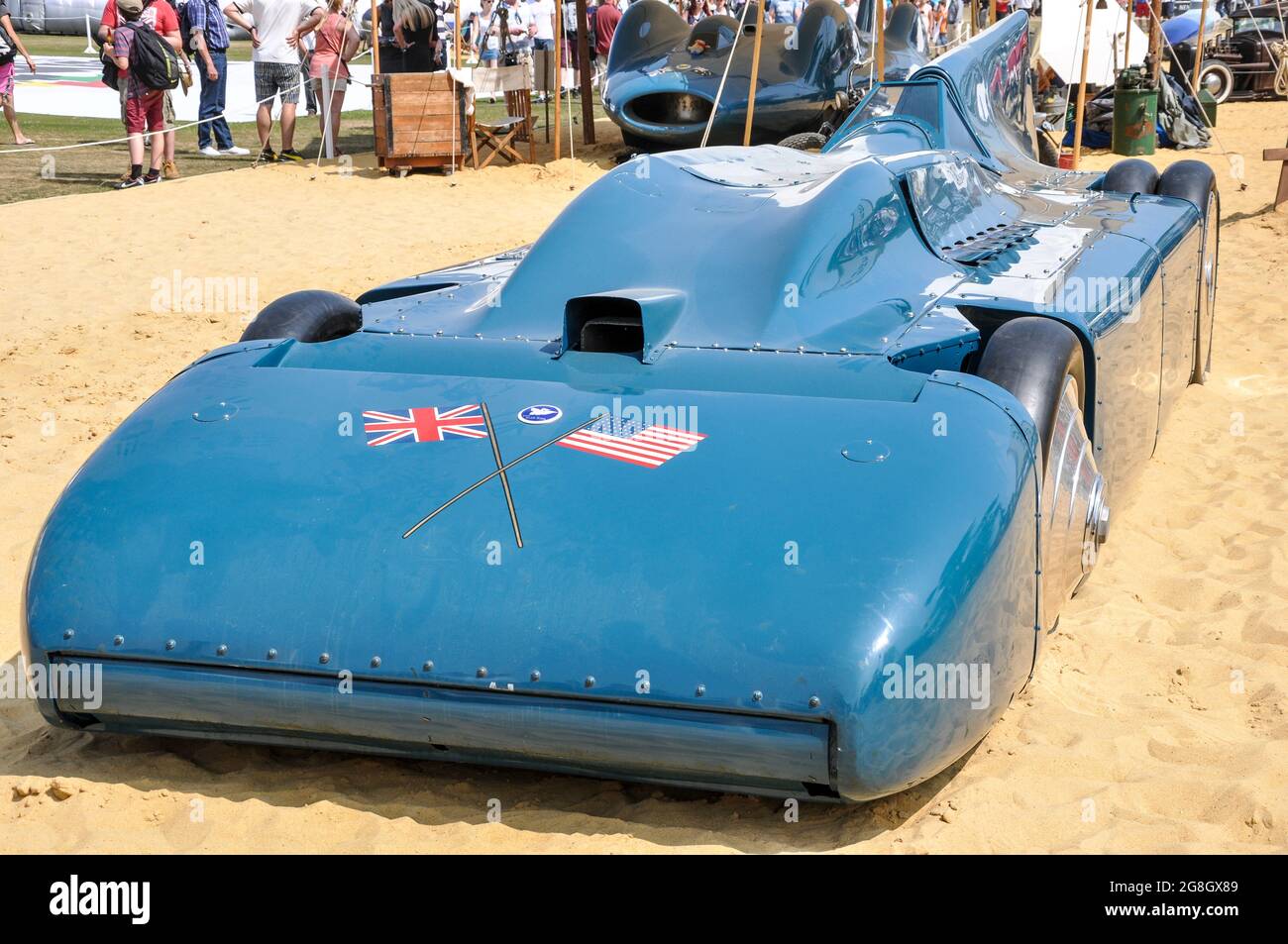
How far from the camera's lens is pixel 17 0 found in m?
33.4

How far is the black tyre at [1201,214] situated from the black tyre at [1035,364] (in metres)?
2.74

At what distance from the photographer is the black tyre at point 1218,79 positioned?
66.6 ft

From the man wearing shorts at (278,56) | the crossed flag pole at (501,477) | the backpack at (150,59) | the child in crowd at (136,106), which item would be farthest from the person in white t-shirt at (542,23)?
the crossed flag pole at (501,477)

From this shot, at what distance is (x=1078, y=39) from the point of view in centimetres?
1719

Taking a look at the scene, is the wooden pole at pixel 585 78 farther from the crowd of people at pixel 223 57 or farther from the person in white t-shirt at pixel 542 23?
the person in white t-shirt at pixel 542 23

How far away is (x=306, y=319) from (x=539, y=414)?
1.19 m

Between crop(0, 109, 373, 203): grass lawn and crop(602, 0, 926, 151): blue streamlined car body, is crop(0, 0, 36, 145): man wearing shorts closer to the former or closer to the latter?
crop(0, 109, 373, 203): grass lawn

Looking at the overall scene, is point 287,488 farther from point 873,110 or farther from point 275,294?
point 275,294

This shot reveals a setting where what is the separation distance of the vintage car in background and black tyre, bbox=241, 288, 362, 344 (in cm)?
1796

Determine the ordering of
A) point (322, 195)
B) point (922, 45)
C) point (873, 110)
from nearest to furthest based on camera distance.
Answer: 1. point (873, 110)
2. point (322, 195)
3. point (922, 45)

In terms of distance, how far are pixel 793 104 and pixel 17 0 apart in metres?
26.7

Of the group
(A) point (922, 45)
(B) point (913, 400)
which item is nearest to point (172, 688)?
(B) point (913, 400)

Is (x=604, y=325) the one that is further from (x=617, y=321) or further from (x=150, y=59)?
(x=150, y=59)

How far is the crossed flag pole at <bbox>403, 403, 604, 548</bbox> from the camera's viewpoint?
3223 millimetres
